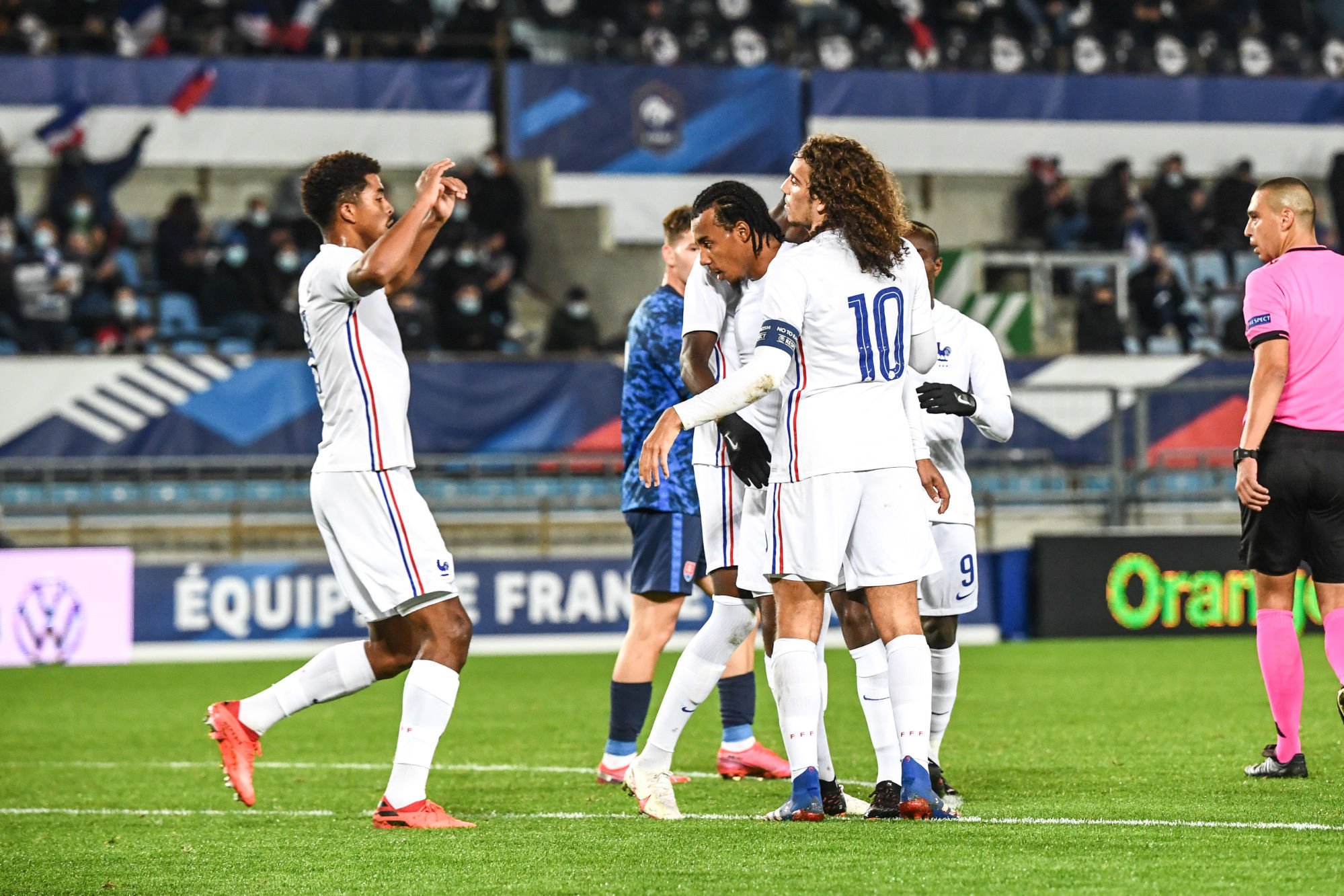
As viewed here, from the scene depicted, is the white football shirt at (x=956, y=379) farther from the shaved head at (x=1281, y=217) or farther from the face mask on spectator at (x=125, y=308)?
the face mask on spectator at (x=125, y=308)

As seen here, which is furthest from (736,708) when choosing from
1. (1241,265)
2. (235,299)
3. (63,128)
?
(1241,265)

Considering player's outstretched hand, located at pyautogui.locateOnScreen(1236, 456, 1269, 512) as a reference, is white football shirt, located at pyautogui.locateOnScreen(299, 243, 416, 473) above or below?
above

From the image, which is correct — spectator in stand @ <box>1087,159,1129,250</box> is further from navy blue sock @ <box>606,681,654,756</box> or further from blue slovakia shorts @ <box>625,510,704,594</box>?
navy blue sock @ <box>606,681,654,756</box>

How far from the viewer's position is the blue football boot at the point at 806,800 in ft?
20.0

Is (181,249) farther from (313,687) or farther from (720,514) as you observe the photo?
(313,687)

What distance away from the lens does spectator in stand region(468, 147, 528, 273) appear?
2267 centimetres

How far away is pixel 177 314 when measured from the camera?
68.5 ft

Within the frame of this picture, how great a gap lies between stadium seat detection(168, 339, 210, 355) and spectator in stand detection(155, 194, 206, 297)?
757 mm

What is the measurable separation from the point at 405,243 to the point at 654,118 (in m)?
18.1

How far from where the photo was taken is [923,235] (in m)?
6.92

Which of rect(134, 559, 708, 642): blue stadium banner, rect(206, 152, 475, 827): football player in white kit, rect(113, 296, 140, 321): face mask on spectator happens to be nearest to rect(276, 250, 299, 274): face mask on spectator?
rect(113, 296, 140, 321): face mask on spectator

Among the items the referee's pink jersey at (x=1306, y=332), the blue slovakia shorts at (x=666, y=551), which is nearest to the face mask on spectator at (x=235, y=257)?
the blue slovakia shorts at (x=666, y=551)

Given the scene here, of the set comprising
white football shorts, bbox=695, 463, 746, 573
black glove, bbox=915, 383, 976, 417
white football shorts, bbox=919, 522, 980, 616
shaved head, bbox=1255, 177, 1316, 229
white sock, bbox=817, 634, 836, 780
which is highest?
shaved head, bbox=1255, 177, 1316, 229

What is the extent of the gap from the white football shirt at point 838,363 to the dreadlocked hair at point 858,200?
48 mm
